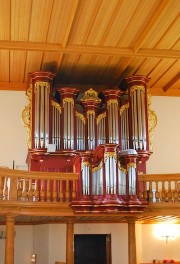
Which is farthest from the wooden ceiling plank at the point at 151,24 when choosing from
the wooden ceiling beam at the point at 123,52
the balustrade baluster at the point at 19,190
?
the balustrade baluster at the point at 19,190

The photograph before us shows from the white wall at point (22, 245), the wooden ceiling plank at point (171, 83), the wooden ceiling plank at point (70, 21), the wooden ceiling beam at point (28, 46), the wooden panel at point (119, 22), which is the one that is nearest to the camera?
the wooden ceiling plank at point (70, 21)

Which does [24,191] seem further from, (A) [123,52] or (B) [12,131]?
(A) [123,52]

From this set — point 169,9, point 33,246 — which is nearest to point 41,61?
point 169,9

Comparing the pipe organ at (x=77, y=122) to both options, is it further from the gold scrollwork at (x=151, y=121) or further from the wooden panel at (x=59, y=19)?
the wooden panel at (x=59, y=19)

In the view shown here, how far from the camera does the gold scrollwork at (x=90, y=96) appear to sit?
15.9m

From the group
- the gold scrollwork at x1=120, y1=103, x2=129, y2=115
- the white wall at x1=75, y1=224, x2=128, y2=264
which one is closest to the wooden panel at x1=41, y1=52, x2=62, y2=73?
the gold scrollwork at x1=120, y1=103, x2=129, y2=115

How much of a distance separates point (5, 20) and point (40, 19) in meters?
0.88

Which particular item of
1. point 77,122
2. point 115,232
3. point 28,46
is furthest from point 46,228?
point 28,46

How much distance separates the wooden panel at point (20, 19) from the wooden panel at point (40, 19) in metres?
0.12

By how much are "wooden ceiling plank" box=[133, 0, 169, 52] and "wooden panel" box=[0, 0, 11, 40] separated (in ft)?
11.5

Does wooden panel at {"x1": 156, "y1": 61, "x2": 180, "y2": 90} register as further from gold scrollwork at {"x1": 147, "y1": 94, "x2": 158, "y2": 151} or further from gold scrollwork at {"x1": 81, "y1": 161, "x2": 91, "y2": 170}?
gold scrollwork at {"x1": 81, "y1": 161, "x2": 91, "y2": 170}

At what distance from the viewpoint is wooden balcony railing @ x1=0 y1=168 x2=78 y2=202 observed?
12.6m

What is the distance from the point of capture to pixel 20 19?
1277cm

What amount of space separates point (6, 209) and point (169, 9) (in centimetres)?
624
